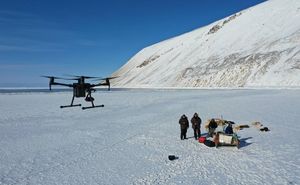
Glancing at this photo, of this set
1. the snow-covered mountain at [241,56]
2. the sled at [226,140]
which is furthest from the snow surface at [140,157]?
the snow-covered mountain at [241,56]

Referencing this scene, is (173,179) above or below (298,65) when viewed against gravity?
below

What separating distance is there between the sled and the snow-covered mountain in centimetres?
6455

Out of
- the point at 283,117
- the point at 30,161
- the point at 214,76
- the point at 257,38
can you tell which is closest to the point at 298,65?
the point at 214,76

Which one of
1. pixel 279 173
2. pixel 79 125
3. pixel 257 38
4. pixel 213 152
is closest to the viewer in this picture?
pixel 279 173

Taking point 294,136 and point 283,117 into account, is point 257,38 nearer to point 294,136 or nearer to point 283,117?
point 283,117

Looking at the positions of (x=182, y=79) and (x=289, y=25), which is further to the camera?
(x=182, y=79)

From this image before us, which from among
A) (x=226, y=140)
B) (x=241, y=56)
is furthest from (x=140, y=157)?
(x=241, y=56)

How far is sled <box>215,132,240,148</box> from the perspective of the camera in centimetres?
1512

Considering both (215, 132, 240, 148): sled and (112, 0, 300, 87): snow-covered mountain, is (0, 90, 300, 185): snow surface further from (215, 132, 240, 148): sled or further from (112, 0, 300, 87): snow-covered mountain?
(112, 0, 300, 87): snow-covered mountain

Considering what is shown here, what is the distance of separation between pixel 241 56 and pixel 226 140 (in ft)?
318

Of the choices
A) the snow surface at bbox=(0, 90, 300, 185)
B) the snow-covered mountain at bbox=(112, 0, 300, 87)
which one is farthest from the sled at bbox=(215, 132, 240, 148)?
the snow-covered mountain at bbox=(112, 0, 300, 87)

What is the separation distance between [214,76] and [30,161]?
95.6 m

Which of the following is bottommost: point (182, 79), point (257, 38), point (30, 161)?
point (30, 161)

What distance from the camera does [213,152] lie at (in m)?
14.6
